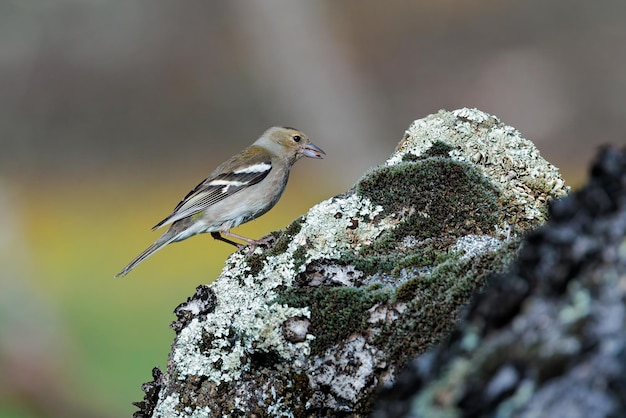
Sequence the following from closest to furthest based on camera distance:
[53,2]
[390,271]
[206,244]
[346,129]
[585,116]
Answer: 1. [390,271]
2. [206,244]
3. [585,116]
4. [346,129]
5. [53,2]

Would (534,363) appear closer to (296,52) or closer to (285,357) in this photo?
(285,357)

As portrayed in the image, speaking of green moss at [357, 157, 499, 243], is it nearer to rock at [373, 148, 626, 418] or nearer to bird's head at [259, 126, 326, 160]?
rock at [373, 148, 626, 418]

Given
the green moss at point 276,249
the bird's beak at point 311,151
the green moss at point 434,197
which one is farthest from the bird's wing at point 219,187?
the green moss at point 434,197

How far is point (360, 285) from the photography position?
3.88 metres

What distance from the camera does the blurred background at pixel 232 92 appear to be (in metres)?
18.4

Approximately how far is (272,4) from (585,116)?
31.2ft

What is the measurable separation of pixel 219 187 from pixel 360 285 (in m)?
4.18

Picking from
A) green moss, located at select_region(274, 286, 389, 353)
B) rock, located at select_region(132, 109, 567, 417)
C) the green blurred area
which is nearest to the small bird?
rock, located at select_region(132, 109, 567, 417)

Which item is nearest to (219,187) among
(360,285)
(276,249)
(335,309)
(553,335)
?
(276,249)

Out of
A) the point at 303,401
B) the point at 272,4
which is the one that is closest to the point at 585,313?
the point at 303,401

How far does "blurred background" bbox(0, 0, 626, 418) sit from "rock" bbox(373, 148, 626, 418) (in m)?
14.4

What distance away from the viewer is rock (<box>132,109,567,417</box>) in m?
3.29

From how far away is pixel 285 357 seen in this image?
354 centimetres

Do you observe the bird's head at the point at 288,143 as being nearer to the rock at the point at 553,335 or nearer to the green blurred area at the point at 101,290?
the green blurred area at the point at 101,290
